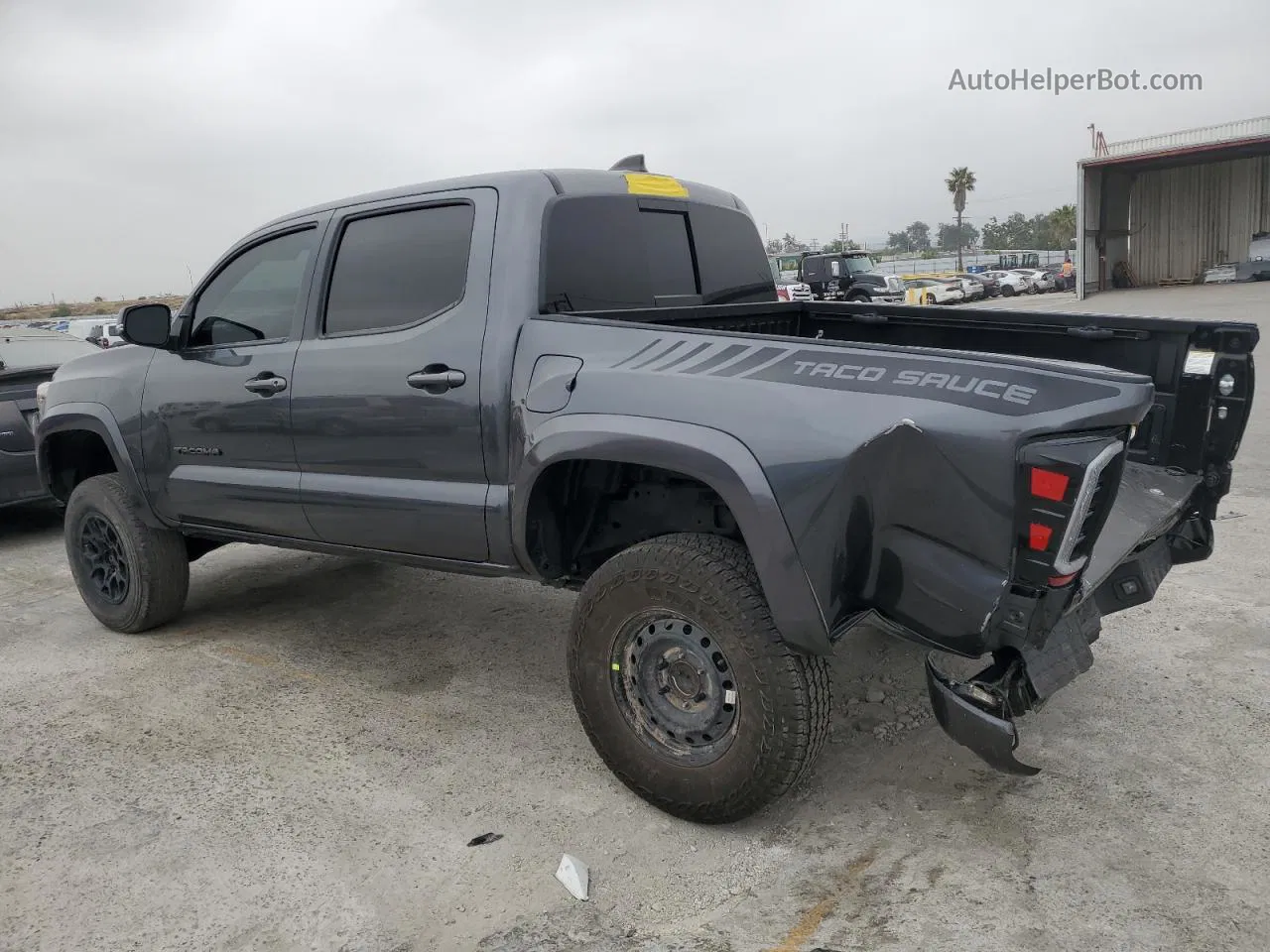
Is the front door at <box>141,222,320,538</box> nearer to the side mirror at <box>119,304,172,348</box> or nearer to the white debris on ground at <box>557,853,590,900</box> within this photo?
the side mirror at <box>119,304,172,348</box>

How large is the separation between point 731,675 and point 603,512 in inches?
33.5

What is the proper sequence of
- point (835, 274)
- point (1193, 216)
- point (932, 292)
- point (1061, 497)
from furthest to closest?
point (1193, 216) → point (932, 292) → point (835, 274) → point (1061, 497)

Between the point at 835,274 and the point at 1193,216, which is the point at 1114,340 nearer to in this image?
the point at 835,274

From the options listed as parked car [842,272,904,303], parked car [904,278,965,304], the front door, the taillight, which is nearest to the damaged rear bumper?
the taillight

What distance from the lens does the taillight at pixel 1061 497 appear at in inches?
87.1

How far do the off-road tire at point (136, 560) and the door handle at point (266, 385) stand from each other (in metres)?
1.25

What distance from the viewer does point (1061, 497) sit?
7.30 ft

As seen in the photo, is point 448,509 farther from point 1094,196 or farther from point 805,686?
point 1094,196

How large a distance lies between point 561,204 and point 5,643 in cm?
366

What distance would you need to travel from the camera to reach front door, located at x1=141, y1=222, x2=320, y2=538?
3828 mm

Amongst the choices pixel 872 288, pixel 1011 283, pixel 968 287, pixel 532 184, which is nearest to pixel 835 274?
pixel 872 288

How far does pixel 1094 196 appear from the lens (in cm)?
3450

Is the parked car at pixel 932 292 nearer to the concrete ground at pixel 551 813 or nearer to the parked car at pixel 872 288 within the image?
the parked car at pixel 872 288

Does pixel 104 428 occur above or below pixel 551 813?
above
